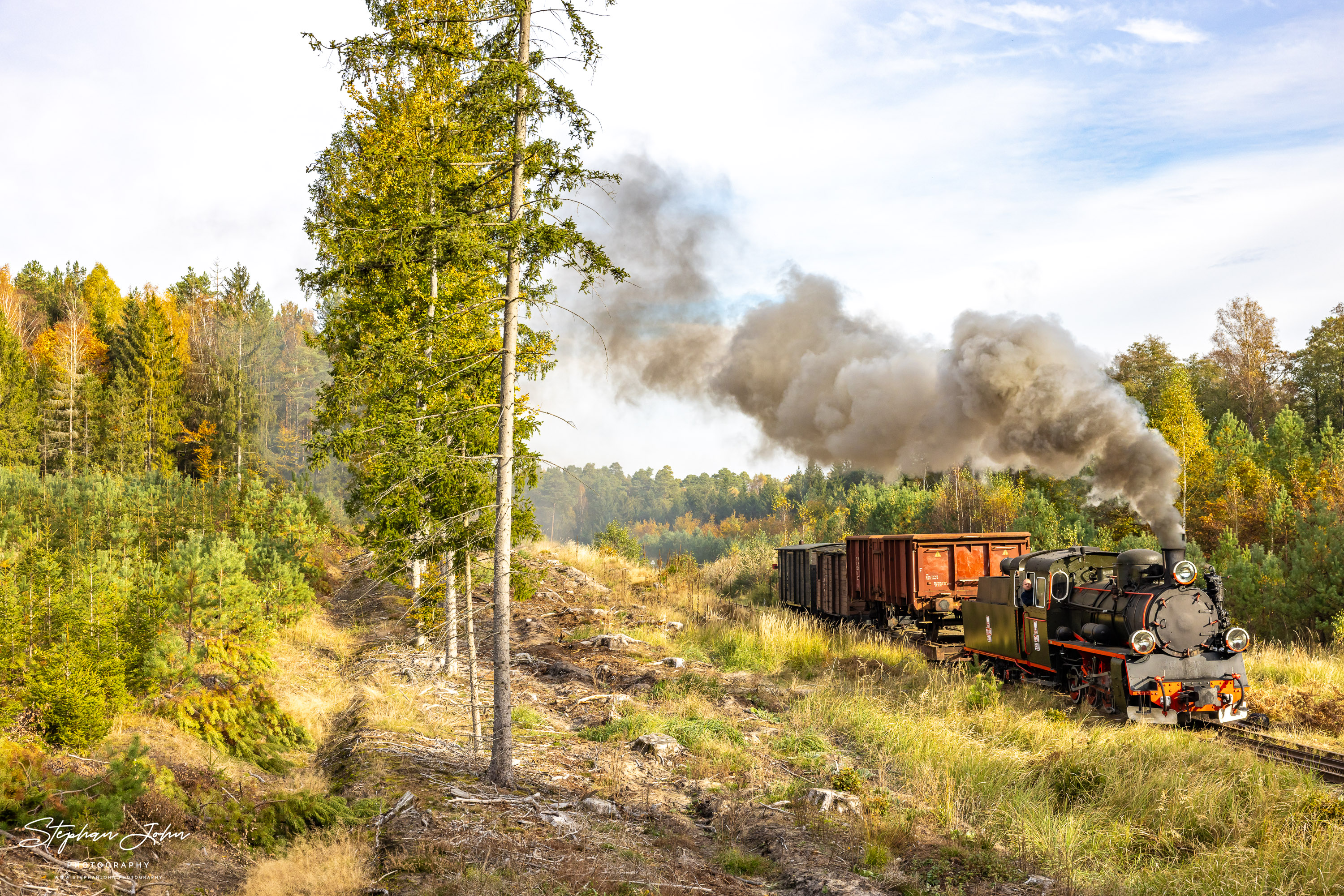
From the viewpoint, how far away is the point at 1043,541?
2820 centimetres

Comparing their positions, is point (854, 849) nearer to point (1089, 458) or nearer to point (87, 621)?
point (87, 621)

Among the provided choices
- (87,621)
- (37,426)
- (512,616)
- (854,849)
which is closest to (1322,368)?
(512,616)

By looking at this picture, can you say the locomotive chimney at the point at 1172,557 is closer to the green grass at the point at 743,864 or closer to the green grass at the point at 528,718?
the green grass at the point at 743,864

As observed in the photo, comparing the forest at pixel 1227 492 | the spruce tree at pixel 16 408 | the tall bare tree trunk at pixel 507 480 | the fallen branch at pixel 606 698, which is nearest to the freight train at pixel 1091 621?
the forest at pixel 1227 492

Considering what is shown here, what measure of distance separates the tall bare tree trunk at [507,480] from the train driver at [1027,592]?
9.68 metres

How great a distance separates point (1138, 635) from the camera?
1084 cm

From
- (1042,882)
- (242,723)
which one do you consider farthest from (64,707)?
(1042,882)

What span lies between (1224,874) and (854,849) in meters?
3.06

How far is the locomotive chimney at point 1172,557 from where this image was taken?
11352 mm

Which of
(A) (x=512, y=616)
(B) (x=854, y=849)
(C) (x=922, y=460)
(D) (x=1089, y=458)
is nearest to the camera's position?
(B) (x=854, y=849)

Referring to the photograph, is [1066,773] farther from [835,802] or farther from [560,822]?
[560,822]

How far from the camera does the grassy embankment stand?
6.70m

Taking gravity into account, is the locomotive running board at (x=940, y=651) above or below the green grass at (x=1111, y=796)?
below

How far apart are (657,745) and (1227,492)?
2848 centimetres
